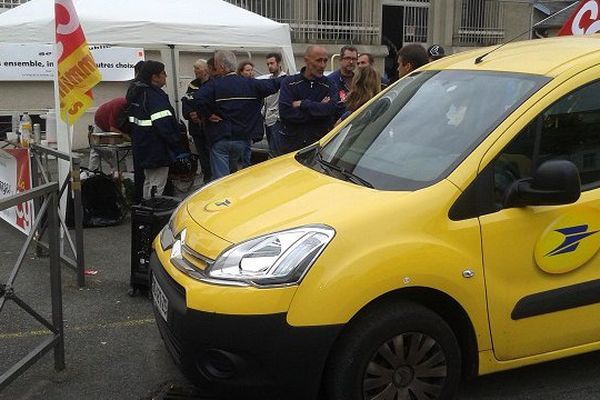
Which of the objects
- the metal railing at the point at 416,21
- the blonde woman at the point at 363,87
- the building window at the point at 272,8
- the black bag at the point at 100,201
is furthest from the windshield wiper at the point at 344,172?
the metal railing at the point at 416,21

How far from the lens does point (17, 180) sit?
5.83m

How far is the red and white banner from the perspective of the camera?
542 centimetres

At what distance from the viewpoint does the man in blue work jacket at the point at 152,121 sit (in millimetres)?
6547

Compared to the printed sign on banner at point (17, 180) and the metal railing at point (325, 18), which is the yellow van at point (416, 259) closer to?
the printed sign on banner at point (17, 180)

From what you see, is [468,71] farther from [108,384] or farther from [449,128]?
[108,384]

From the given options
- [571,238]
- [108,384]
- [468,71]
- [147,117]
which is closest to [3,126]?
[147,117]

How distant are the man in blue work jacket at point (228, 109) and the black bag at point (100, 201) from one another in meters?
1.09

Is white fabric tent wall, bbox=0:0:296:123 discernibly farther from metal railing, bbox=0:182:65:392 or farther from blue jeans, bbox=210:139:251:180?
metal railing, bbox=0:182:65:392

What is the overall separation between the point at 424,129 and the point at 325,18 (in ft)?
39.4

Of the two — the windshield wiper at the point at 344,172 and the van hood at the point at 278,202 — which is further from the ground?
the windshield wiper at the point at 344,172

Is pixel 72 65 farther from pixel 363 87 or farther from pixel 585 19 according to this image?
pixel 585 19

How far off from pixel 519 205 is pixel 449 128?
1.82ft

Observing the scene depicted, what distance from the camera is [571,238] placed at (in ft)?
10.1

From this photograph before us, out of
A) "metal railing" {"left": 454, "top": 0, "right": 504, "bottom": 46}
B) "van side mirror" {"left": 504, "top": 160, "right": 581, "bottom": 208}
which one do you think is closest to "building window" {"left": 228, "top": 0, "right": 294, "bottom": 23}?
"metal railing" {"left": 454, "top": 0, "right": 504, "bottom": 46}
